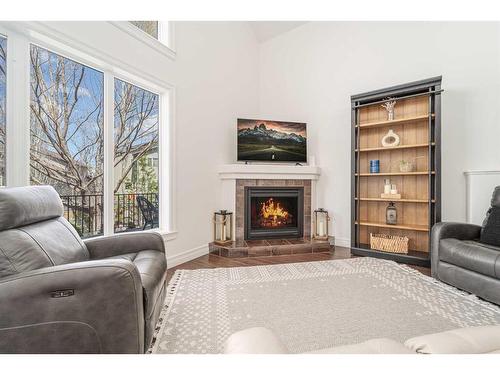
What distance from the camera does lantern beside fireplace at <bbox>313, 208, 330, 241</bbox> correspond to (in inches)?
157

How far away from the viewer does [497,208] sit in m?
2.37

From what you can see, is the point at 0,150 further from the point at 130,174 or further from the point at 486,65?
the point at 486,65

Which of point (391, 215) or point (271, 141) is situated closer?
point (391, 215)

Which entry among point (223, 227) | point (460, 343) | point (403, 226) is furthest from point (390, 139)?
point (460, 343)

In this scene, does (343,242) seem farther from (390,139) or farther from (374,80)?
(374,80)

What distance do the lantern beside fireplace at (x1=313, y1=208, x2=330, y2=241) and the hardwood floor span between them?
14.8 inches

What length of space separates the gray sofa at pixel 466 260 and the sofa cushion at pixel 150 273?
245cm

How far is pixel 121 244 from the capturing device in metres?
1.94

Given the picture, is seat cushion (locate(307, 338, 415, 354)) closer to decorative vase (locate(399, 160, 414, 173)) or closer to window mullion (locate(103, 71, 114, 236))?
window mullion (locate(103, 71, 114, 236))

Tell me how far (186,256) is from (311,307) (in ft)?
6.12

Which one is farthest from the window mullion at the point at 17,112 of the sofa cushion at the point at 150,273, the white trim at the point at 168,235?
the white trim at the point at 168,235

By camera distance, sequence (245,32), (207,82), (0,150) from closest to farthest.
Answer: (0,150) → (207,82) → (245,32)
